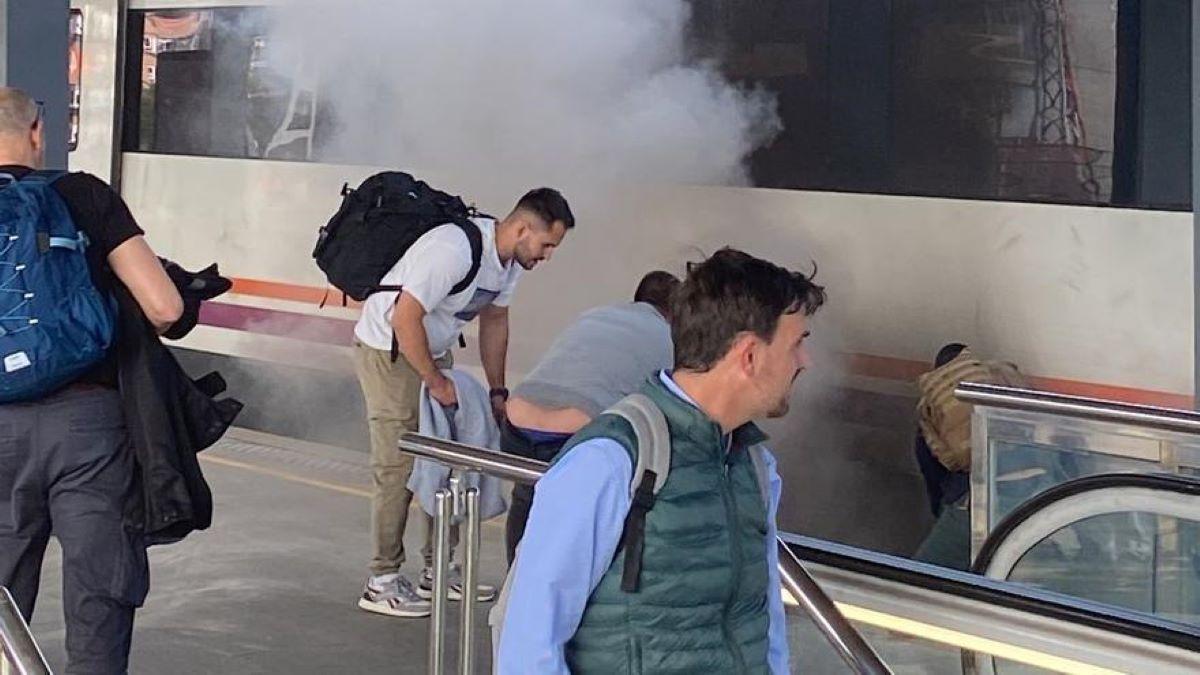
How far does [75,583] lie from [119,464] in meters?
0.26

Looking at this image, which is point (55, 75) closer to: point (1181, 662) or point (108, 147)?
point (108, 147)

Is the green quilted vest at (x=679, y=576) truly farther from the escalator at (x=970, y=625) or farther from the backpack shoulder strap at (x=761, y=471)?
the escalator at (x=970, y=625)

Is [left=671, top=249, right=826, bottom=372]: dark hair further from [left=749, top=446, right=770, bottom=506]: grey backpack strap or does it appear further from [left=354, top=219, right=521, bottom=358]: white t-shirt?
[left=354, top=219, right=521, bottom=358]: white t-shirt

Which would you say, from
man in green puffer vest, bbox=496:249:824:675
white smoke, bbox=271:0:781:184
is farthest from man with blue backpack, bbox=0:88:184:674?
white smoke, bbox=271:0:781:184

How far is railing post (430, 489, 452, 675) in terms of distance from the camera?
12.8 ft

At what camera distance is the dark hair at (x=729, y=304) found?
2303 mm

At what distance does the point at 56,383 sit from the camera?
3.56 meters

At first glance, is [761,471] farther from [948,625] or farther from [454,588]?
[454,588]

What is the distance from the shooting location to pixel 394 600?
573 cm

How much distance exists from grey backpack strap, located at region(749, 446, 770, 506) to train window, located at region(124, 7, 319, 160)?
554 centimetres

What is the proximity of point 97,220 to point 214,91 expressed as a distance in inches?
185

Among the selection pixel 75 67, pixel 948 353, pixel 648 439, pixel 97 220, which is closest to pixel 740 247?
pixel 948 353

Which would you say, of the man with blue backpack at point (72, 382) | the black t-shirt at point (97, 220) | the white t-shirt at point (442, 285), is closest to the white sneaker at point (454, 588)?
the white t-shirt at point (442, 285)

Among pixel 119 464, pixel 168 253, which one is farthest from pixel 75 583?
pixel 168 253
